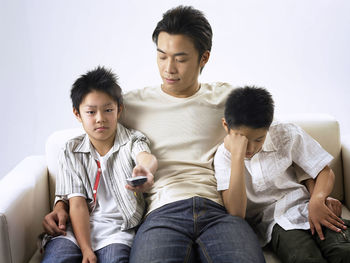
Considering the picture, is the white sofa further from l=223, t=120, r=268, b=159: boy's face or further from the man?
l=223, t=120, r=268, b=159: boy's face

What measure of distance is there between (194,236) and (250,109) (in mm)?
484

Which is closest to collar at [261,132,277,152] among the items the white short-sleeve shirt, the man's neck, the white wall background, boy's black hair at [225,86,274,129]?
the white short-sleeve shirt

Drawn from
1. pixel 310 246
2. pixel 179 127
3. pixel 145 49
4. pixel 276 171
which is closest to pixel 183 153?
pixel 179 127

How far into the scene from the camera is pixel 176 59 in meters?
1.66

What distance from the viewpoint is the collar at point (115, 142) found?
1653 mm

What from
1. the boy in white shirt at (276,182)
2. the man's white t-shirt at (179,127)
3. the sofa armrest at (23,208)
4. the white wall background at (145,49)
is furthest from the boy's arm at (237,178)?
the white wall background at (145,49)

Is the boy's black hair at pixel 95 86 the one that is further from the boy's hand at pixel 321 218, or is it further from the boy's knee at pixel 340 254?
the boy's knee at pixel 340 254

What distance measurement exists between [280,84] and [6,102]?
1607 mm

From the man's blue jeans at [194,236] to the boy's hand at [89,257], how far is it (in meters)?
0.13

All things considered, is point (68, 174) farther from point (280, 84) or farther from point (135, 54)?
point (280, 84)

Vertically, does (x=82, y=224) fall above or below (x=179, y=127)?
below

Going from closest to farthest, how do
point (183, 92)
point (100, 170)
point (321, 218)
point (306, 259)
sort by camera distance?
point (306, 259) < point (321, 218) < point (100, 170) < point (183, 92)

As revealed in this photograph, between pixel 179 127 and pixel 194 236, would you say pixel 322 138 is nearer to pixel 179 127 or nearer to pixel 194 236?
pixel 179 127

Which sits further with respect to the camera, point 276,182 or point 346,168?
point 346,168
